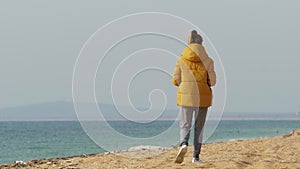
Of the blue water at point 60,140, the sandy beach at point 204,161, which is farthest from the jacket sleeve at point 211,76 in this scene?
the blue water at point 60,140

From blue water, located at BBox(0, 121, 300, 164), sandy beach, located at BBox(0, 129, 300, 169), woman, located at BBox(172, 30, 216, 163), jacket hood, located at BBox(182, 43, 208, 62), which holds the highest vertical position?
jacket hood, located at BBox(182, 43, 208, 62)

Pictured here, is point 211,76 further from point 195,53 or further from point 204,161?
point 204,161

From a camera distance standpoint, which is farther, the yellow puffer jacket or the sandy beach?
the sandy beach

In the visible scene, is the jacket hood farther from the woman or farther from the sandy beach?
the sandy beach

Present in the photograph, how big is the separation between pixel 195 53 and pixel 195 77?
45 cm

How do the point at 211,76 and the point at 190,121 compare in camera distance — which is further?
the point at 190,121

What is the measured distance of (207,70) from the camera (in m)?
10.3

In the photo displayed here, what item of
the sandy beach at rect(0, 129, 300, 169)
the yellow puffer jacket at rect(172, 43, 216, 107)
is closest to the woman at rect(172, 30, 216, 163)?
the yellow puffer jacket at rect(172, 43, 216, 107)

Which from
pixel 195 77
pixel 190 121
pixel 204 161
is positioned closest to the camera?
pixel 195 77

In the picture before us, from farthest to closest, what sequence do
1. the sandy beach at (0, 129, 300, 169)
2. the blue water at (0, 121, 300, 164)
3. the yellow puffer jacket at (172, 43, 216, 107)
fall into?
the blue water at (0, 121, 300, 164)
the sandy beach at (0, 129, 300, 169)
the yellow puffer jacket at (172, 43, 216, 107)

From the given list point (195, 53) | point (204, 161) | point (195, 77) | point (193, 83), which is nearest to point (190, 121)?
point (193, 83)

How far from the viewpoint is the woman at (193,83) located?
10.3 meters

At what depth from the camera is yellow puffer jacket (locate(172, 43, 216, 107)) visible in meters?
10.3

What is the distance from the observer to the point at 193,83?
33.7 ft
